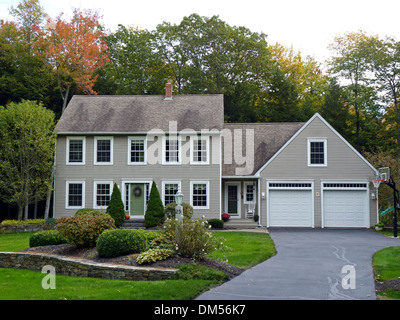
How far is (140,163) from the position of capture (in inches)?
1027

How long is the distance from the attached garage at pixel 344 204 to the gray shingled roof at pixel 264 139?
3.78 m

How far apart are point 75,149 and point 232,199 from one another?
9560 mm

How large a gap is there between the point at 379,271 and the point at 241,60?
93.9 ft

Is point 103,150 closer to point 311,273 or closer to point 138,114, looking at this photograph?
point 138,114

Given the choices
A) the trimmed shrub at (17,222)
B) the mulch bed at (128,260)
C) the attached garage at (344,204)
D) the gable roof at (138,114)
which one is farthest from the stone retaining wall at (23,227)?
the attached garage at (344,204)

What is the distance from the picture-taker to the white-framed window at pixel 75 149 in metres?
26.3

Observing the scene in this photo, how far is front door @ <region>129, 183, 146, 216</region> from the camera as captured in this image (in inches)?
1016

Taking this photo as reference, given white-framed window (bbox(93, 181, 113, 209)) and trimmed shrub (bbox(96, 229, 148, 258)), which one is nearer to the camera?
trimmed shrub (bbox(96, 229, 148, 258))

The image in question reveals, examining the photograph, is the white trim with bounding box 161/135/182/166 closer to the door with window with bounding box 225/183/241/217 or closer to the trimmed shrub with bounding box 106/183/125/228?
the trimmed shrub with bounding box 106/183/125/228

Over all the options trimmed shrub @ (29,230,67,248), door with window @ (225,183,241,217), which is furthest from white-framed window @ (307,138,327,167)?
trimmed shrub @ (29,230,67,248)

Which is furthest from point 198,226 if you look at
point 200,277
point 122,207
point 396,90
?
point 396,90

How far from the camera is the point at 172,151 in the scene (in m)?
26.1

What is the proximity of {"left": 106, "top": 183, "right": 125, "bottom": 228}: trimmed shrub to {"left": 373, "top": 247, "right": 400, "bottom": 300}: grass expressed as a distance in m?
13.4

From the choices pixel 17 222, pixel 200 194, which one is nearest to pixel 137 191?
pixel 200 194
